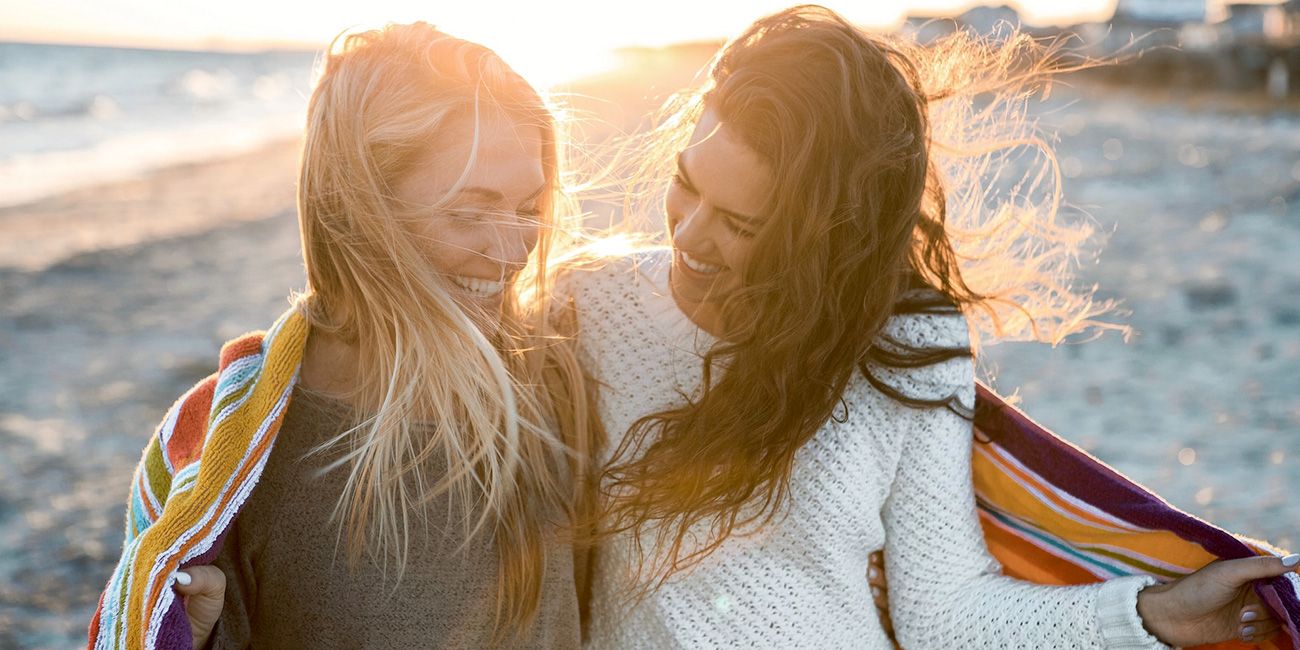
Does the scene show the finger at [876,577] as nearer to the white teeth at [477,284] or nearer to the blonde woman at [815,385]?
the blonde woman at [815,385]

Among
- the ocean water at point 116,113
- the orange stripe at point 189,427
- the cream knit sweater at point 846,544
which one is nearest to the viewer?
the orange stripe at point 189,427

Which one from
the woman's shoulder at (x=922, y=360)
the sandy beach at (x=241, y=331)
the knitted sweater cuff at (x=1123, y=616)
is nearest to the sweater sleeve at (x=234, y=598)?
the woman's shoulder at (x=922, y=360)

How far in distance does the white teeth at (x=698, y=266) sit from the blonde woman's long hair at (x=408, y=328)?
11.5 inches

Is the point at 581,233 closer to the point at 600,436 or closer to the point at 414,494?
the point at 600,436

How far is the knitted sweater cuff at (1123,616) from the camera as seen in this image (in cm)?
193

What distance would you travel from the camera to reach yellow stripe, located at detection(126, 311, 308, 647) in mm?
1707

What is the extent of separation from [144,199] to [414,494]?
11036 millimetres

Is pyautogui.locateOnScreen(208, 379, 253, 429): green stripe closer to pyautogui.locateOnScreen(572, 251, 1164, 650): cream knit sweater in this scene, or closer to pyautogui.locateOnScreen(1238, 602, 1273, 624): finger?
pyautogui.locateOnScreen(572, 251, 1164, 650): cream knit sweater

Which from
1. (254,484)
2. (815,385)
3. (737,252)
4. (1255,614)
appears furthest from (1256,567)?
(254,484)

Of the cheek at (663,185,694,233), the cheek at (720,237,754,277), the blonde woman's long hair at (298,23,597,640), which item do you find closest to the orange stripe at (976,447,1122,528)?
the cheek at (720,237,754,277)

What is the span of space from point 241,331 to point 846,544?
5532mm

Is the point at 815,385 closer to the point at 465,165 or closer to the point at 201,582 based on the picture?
the point at 465,165

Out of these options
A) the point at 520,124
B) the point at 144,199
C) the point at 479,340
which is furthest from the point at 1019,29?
the point at 144,199

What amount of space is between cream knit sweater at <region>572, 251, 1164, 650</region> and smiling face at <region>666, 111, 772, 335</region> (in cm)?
21
